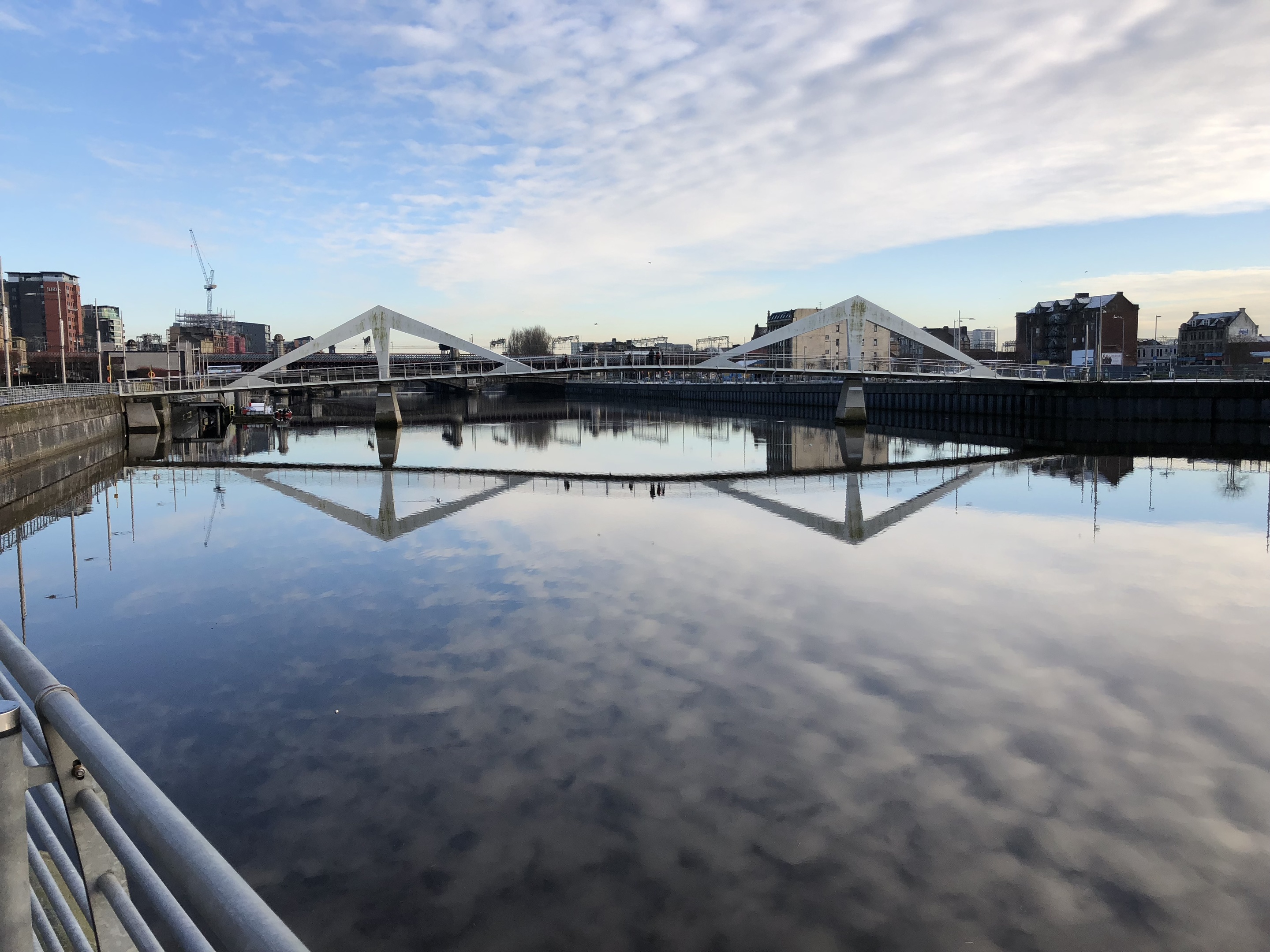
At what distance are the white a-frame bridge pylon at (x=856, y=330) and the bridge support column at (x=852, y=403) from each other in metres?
1.44

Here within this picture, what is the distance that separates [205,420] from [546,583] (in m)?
61.7

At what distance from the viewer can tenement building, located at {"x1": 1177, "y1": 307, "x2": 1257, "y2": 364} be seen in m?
94.8

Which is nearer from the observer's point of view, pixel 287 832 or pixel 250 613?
pixel 287 832

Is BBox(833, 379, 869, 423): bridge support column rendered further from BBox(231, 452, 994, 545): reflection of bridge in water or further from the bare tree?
the bare tree

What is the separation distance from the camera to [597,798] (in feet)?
23.5

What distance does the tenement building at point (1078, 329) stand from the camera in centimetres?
8669

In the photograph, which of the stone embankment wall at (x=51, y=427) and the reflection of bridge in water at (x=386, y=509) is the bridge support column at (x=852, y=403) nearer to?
the reflection of bridge in water at (x=386, y=509)

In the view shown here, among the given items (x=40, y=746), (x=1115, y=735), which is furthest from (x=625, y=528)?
(x=40, y=746)

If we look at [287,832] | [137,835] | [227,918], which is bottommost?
[287,832]

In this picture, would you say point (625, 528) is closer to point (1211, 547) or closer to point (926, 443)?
point (1211, 547)

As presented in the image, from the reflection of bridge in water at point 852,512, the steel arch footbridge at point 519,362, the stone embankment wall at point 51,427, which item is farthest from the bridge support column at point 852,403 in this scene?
the stone embankment wall at point 51,427

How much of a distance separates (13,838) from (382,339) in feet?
186

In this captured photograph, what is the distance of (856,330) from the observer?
5825cm

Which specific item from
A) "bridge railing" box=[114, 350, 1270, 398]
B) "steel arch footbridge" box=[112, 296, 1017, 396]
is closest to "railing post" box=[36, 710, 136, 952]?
"bridge railing" box=[114, 350, 1270, 398]
